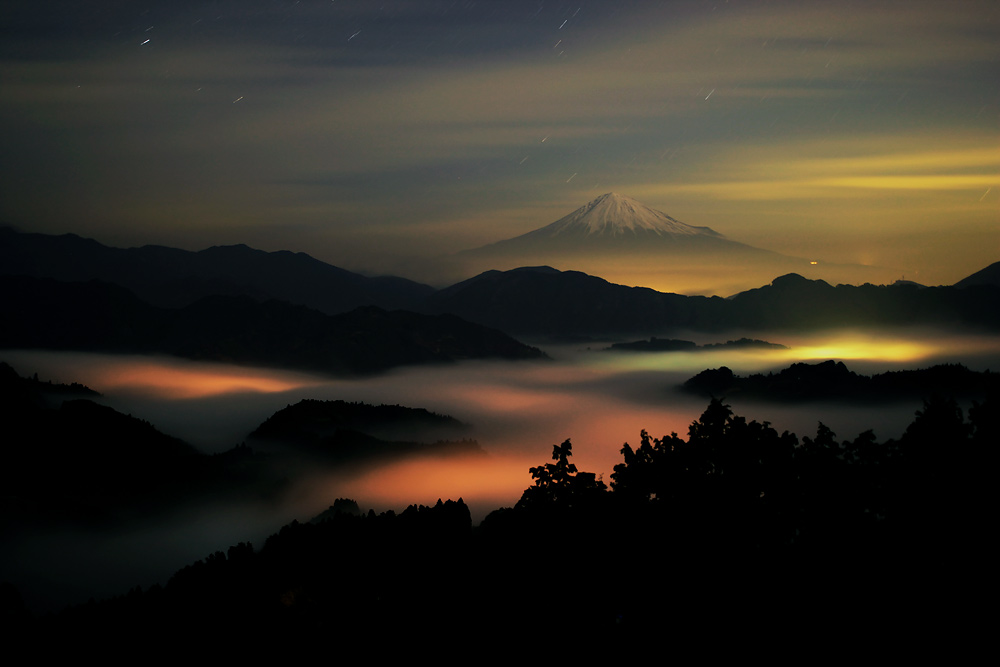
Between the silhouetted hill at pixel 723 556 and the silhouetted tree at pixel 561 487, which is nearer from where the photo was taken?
the silhouetted hill at pixel 723 556

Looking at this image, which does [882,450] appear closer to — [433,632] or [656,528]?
[656,528]

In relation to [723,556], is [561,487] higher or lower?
higher

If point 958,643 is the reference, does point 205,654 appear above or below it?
below

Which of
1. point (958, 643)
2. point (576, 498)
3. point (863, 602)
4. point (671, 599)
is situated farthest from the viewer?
point (576, 498)

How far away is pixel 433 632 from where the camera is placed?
198ft

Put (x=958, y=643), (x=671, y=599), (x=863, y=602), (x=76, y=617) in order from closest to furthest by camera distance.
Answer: (x=958, y=643), (x=863, y=602), (x=671, y=599), (x=76, y=617)

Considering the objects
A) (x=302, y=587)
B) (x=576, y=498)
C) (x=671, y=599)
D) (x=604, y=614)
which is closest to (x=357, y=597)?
(x=302, y=587)


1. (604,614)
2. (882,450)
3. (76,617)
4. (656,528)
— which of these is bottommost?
(76,617)

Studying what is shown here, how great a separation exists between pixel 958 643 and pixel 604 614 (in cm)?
1906

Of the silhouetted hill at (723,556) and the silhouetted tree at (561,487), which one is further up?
the silhouetted tree at (561,487)

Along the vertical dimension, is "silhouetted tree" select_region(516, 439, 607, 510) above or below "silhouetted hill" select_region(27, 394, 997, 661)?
above

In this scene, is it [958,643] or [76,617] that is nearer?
[958,643]

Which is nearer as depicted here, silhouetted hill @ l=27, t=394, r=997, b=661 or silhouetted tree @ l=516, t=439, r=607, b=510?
silhouetted hill @ l=27, t=394, r=997, b=661

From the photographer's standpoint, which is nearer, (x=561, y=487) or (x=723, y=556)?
(x=723, y=556)
